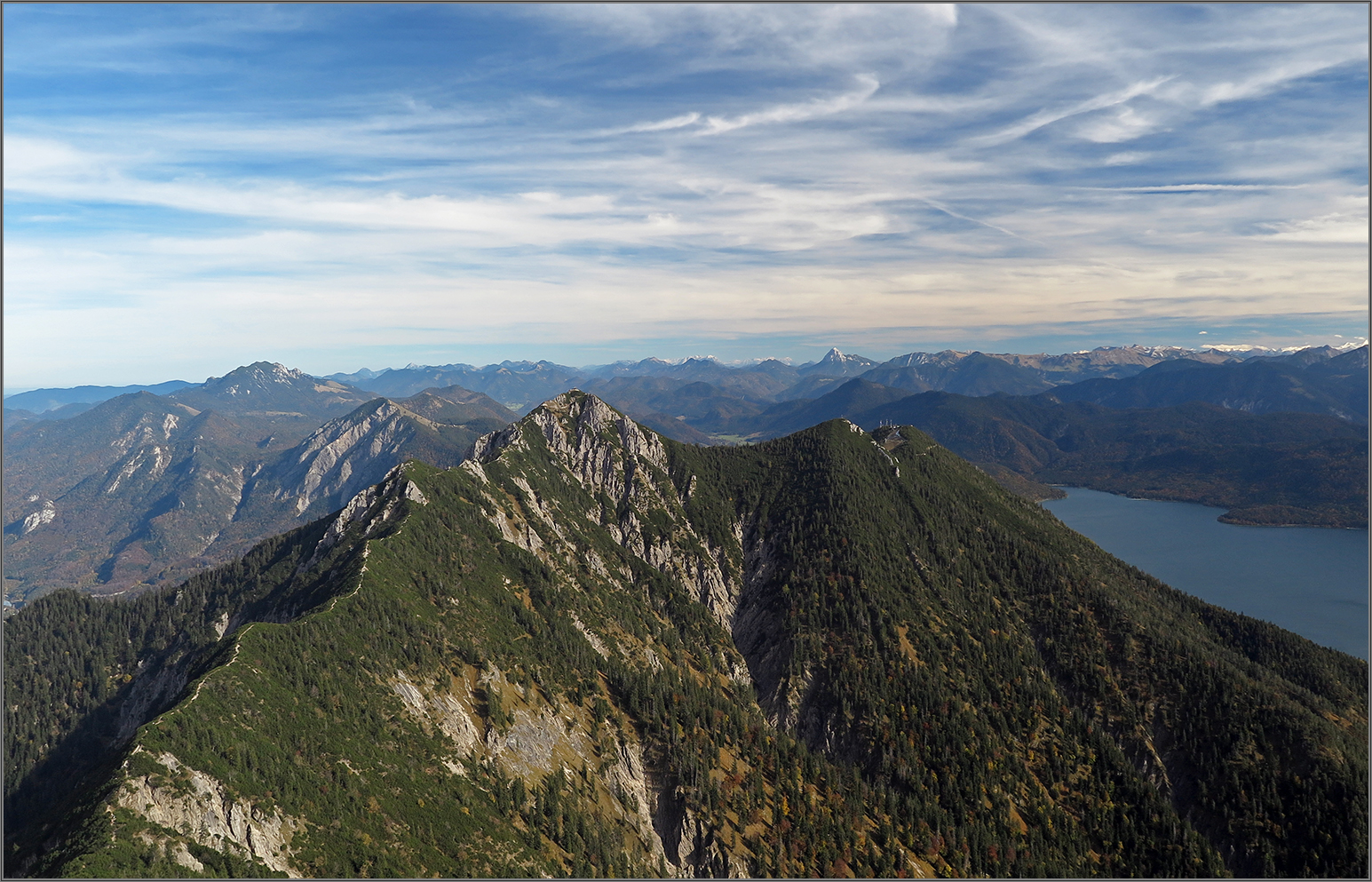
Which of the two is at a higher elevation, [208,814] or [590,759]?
[208,814]

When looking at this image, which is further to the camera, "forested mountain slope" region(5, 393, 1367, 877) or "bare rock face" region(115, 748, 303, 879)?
"forested mountain slope" region(5, 393, 1367, 877)

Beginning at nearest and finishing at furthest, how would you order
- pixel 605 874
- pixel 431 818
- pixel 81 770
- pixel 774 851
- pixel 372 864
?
pixel 372 864 < pixel 431 818 < pixel 605 874 < pixel 774 851 < pixel 81 770

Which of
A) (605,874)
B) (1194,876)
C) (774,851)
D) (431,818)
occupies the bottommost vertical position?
(1194,876)

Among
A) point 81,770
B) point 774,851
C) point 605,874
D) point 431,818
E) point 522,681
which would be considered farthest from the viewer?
point 81,770

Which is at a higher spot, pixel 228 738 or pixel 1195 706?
pixel 228 738

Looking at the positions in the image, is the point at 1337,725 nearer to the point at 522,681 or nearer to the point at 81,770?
the point at 522,681

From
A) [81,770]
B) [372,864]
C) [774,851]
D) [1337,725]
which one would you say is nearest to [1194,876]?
[1337,725]

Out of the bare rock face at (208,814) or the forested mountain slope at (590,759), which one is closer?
the bare rock face at (208,814)

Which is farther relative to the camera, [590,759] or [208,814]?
[590,759]
